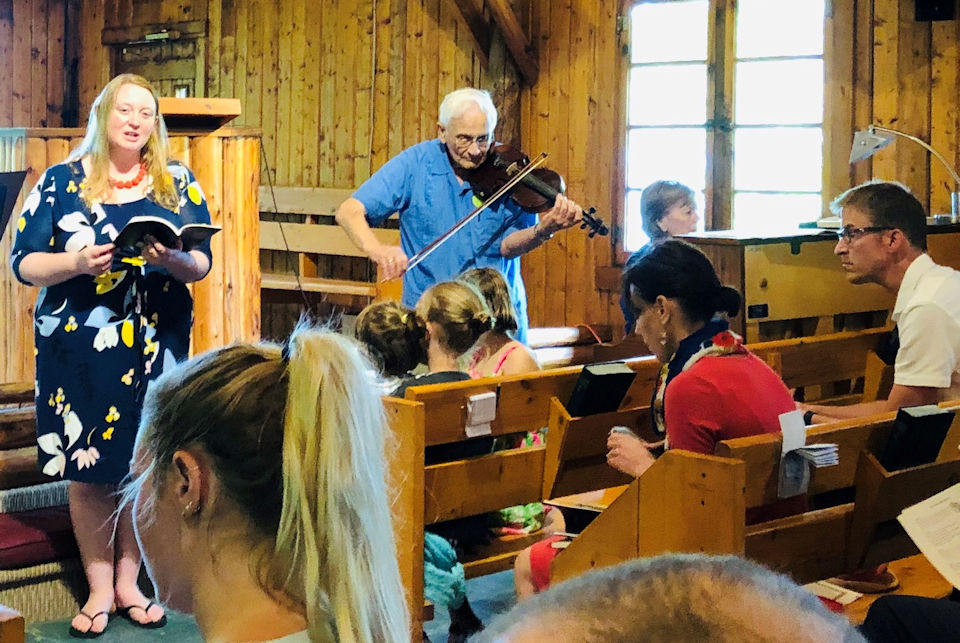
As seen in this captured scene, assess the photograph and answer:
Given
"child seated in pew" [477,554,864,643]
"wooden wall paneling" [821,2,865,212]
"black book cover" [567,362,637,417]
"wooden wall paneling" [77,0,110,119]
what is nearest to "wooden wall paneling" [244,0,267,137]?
"wooden wall paneling" [77,0,110,119]

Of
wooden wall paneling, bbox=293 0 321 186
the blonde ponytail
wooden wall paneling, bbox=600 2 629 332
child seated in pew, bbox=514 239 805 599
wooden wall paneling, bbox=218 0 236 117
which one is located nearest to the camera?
the blonde ponytail

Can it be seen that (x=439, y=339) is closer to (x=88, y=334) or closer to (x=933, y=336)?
(x=88, y=334)

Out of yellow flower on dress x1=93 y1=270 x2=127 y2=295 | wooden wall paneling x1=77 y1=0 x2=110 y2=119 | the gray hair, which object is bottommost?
yellow flower on dress x1=93 y1=270 x2=127 y2=295

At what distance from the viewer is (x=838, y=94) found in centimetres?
630

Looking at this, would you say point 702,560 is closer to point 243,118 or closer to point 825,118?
point 825,118

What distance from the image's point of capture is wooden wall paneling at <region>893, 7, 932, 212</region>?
5.96 m

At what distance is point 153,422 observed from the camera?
1461 millimetres

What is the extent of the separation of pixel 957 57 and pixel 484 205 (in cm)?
288

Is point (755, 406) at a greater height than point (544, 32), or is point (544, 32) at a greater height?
point (544, 32)

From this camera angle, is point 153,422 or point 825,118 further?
point 825,118

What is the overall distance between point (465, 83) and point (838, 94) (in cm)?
232

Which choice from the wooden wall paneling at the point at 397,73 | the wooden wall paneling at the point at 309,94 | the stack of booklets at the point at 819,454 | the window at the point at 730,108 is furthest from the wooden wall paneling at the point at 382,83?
the stack of booklets at the point at 819,454

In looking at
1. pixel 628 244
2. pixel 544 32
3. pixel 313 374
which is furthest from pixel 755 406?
pixel 544 32

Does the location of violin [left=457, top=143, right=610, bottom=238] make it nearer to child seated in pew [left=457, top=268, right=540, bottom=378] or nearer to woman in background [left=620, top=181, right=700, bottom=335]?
woman in background [left=620, top=181, right=700, bottom=335]
